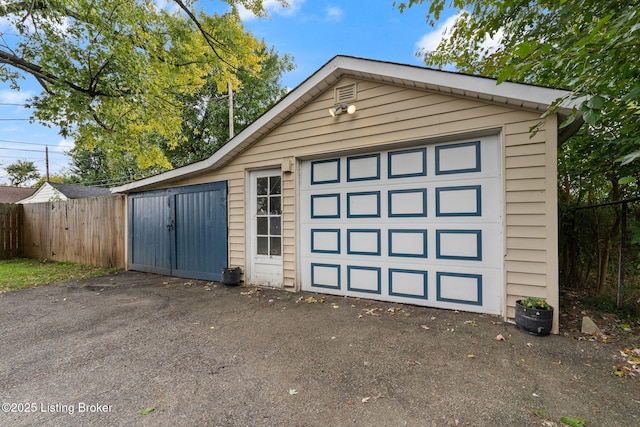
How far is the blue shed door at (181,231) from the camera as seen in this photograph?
5602 millimetres

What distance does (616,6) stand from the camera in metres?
2.60

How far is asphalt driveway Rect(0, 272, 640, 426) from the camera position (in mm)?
1844

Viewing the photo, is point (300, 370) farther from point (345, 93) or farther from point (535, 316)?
point (345, 93)

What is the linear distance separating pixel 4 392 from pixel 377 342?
3.13m

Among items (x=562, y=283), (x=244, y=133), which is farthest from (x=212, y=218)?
(x=562, y=283)

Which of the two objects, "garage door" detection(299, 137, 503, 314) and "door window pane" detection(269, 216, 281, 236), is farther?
"door window pane" detection(269, 216, 281, 236)

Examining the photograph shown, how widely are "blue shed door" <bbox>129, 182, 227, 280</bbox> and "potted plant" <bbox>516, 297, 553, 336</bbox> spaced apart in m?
4.82

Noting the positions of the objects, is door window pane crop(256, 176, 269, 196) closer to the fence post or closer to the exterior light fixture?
the exterior light fixture

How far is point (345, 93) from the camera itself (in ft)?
14.3

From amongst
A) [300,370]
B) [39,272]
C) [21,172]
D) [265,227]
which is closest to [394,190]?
[265,227]

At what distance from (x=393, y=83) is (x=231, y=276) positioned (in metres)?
4.29

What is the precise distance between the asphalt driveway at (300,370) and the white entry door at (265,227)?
116cm

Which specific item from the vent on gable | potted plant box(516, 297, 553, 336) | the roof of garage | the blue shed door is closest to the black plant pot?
the blue shed door

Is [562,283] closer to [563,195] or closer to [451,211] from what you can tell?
[563,195]
